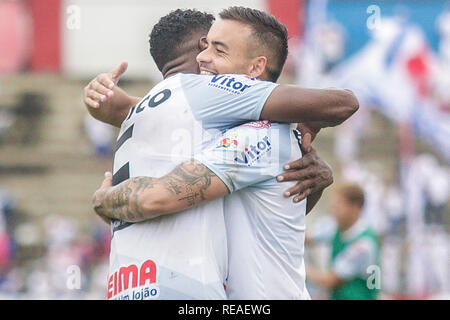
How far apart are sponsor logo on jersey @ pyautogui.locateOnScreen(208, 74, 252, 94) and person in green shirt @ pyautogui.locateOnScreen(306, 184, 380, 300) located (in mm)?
3413

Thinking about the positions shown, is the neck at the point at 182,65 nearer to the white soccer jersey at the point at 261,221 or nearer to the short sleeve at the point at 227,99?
the short sleeve at the point at 227,99

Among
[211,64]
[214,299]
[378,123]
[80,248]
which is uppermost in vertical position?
[378,123]

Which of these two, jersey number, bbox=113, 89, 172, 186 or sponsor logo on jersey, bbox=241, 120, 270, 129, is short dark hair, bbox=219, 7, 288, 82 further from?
jersey number, bbox=113, 89, 172, 186

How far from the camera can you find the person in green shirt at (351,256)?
6883 mm

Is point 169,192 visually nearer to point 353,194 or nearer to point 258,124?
point 258,124

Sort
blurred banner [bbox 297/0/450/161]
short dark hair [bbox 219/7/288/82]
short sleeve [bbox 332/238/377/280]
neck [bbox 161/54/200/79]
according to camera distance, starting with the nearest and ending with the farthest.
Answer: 1. short dark hair [bbox 219/7/288/82]
2. neck [bbox 161/54/200/79]
3. short sleeve [bbox 332/238/377/280]
4. blurred banner [bbox 297/0/450/161]

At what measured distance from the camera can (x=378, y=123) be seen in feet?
57.0

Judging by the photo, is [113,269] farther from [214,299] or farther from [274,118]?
[274,118]

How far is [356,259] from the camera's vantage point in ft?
22.6

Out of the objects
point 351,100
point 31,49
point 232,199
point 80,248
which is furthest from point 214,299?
point 31,49

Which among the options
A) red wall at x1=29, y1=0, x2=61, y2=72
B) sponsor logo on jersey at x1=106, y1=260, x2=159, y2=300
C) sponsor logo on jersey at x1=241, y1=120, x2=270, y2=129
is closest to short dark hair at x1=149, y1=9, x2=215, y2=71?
sponsor logo on jersey at x1=241, y1=120, x2=270, y2=129

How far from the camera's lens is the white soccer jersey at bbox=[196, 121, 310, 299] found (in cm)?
350

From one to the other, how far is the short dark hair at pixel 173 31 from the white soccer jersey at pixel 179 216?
1.04 ft

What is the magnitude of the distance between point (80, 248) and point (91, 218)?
5.88ft
